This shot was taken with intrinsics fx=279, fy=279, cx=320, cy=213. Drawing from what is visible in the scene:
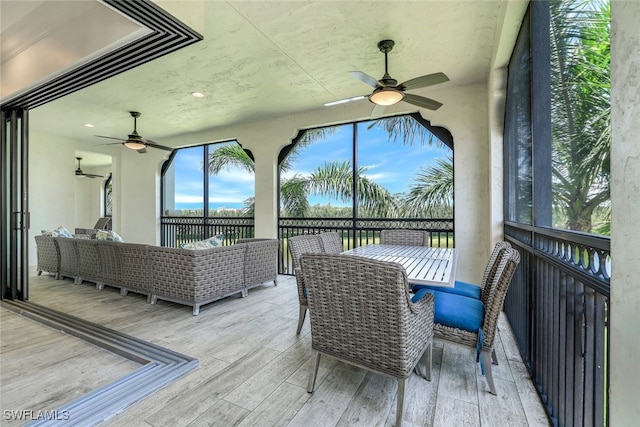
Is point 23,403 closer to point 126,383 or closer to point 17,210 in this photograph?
point 126,383

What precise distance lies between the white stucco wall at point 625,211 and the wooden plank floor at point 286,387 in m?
1.00

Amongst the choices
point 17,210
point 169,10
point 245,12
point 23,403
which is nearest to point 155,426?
point 23,403

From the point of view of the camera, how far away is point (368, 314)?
4.81 ft

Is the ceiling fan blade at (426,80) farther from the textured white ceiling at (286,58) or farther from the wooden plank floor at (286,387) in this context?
the wooden plank floor at (286,387)

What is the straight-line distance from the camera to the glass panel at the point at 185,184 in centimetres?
638

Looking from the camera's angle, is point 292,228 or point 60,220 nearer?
point 292,228

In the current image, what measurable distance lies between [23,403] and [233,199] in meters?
4.62

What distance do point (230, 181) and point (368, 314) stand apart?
530 centimetres

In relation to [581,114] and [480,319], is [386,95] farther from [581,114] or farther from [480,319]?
[480,319]

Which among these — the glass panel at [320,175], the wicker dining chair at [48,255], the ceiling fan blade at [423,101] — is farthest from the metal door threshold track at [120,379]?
the glass panel at [320,175]

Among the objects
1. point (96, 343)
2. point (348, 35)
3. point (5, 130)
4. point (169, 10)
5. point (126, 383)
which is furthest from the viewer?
point (5, 130)

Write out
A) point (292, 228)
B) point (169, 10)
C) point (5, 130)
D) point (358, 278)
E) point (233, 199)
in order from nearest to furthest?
point (358, 278) < point (169, 10) < point (5, 130) < point (292, 228) < point (233, 199)

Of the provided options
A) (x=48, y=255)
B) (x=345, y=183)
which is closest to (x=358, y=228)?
(x=345, y=183)

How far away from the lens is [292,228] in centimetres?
525
